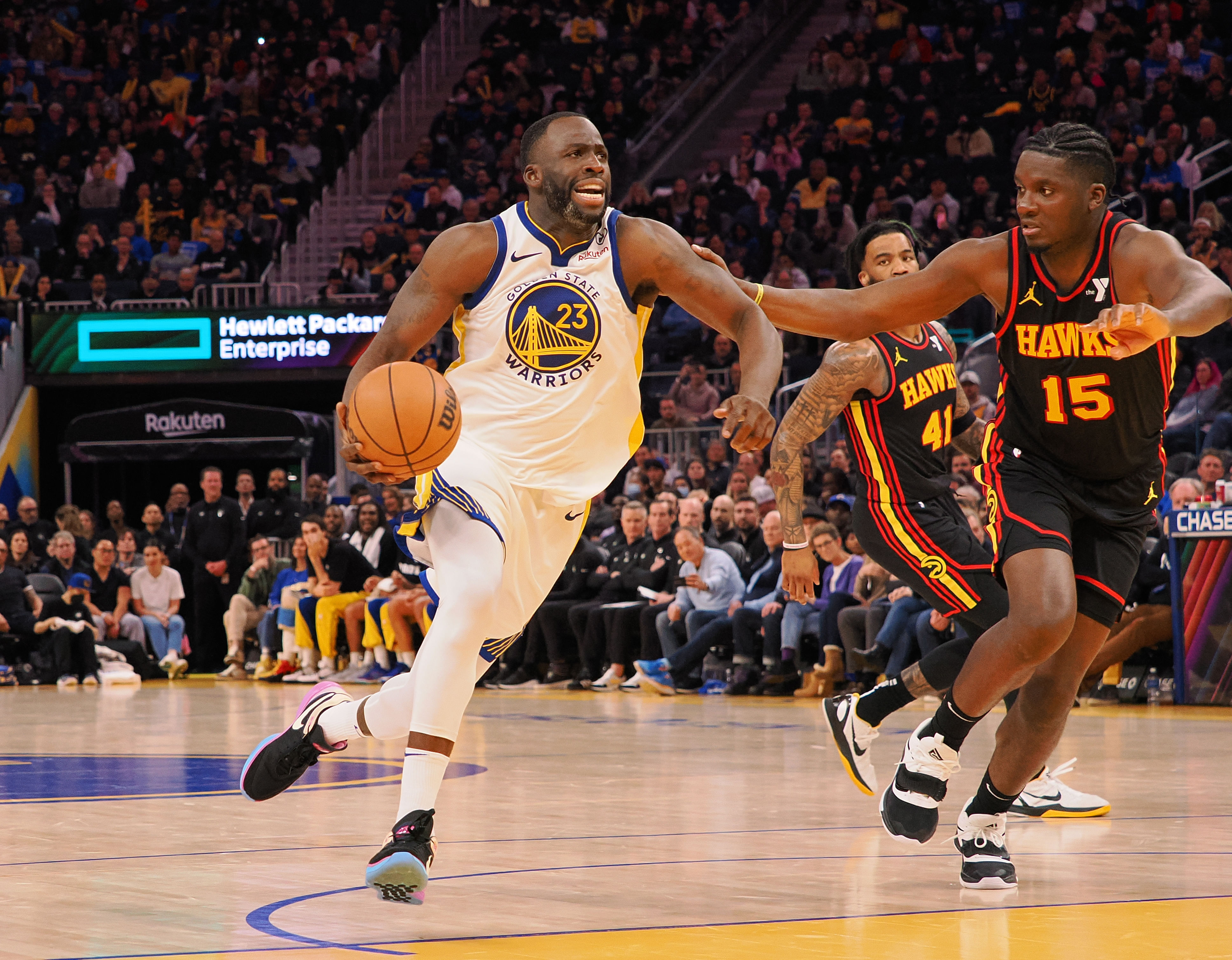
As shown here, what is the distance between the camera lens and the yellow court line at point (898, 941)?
370 centimetres

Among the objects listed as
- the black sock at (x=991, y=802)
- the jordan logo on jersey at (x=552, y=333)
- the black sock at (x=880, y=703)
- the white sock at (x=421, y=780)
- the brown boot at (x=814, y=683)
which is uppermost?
the jordan logo on jersey at (x=552, y=333)

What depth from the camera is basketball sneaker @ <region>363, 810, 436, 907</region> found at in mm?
4156

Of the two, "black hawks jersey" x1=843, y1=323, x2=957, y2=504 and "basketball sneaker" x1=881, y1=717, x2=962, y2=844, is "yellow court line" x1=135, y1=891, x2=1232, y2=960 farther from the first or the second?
"black hawks jersey" x1=843, y1=323, x2=957, y2=504

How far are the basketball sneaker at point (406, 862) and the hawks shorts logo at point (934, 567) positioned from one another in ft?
8.31

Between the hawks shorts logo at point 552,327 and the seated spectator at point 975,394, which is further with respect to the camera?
the seated spectator at point 975,394

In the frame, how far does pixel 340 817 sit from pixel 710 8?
21.9 meters

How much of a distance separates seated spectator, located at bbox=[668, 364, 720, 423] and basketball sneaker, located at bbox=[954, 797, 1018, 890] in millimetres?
12433

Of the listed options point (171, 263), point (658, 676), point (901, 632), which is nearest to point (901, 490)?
point (901, 632)

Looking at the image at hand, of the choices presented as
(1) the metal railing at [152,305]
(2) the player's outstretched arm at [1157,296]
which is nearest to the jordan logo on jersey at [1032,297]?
(2) the player's outstretched arm at [1157,296]

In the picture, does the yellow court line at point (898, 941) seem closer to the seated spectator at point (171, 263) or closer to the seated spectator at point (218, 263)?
the seated spectator at point (218, 263)

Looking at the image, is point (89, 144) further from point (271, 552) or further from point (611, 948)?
point (611, 948)

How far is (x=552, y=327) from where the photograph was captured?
4996 mm

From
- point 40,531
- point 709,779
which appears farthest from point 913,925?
point 40,531

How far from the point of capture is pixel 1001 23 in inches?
889
